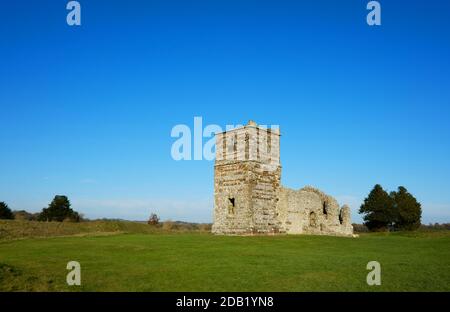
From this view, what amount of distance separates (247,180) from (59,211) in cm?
3169

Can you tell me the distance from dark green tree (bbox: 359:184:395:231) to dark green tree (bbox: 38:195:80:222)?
1417 inches

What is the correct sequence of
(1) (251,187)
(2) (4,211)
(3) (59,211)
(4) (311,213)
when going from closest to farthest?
(1) (251,187) < (4) (311,213) < (2) (4,211) < (3) (59,211)

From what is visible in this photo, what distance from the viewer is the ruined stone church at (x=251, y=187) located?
22.7 metres

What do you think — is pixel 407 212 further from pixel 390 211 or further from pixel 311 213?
pixel 311 213

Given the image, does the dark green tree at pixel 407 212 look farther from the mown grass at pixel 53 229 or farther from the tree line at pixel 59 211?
the tree line at pixel 59 211

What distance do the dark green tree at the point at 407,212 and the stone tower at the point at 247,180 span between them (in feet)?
103

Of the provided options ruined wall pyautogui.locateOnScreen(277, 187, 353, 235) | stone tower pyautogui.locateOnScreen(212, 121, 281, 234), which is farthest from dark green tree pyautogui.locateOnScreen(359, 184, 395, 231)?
stone tower pyautogui.locateOnScreen(212, 121, 281, 234)

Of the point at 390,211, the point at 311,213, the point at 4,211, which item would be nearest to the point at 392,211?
the point at 390,211

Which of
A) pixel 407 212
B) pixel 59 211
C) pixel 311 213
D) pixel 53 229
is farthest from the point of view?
pixel 407 212

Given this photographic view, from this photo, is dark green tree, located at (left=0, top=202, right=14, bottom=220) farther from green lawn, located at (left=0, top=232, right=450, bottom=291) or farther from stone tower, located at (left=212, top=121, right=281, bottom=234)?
green lawn, located at (left=0, top=232, right=450, bottom=291)

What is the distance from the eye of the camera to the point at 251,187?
22.7m

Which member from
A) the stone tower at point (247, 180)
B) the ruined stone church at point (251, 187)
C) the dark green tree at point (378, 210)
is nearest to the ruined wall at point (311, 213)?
the ruined stone church at point (251, 187)

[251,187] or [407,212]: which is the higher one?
[251,187]
